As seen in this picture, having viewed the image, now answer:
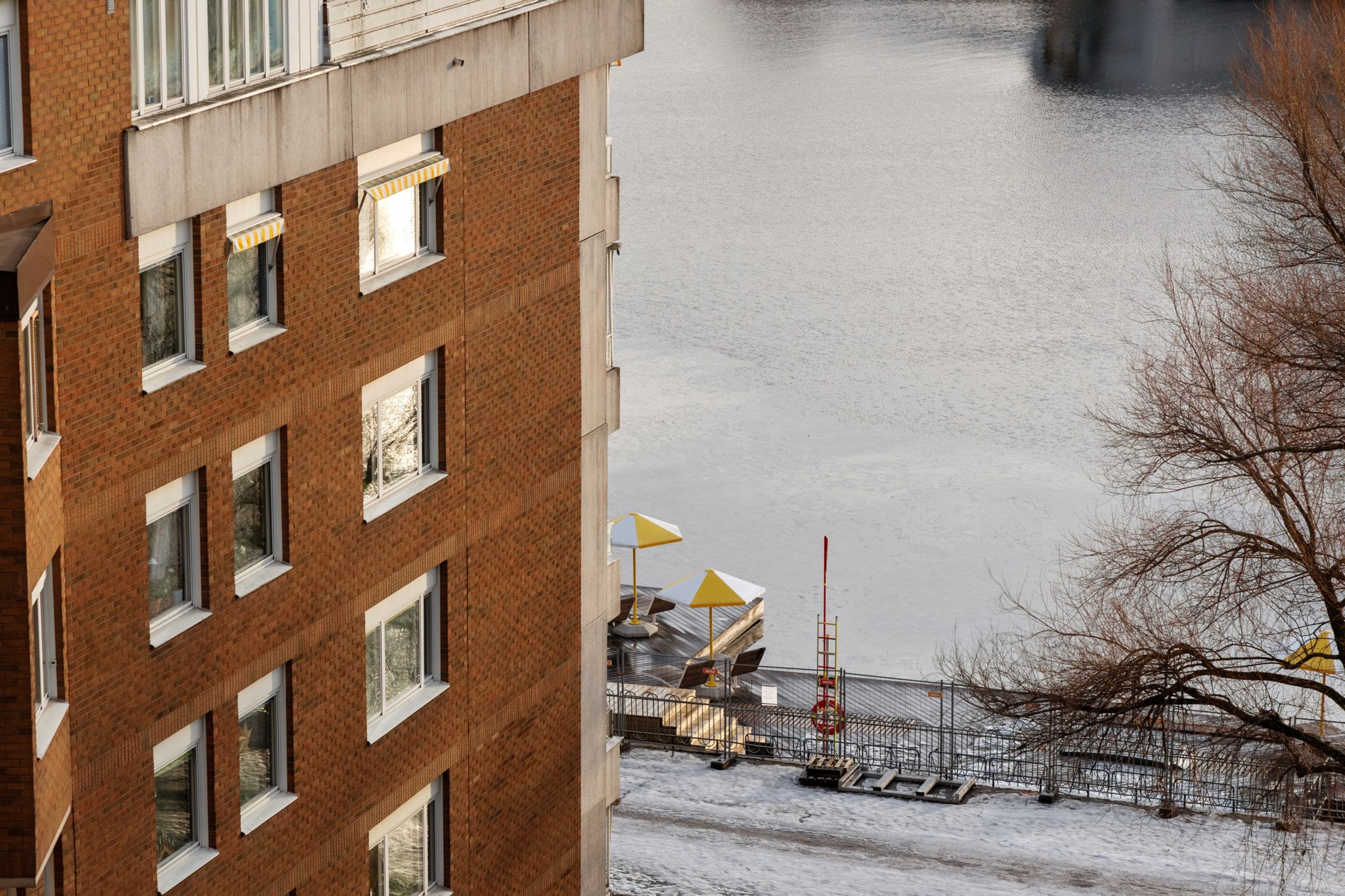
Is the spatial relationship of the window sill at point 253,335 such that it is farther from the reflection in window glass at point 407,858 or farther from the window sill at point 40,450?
the reflection in window glass at point 407,858

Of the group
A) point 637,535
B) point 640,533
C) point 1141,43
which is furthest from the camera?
point 1141,43

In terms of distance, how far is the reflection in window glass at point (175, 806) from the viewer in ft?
61.2

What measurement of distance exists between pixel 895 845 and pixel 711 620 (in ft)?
35.2

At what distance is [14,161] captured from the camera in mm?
15312

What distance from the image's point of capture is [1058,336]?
81875 mm

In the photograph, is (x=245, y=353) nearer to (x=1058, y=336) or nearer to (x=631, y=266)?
(x=1058, y=336)

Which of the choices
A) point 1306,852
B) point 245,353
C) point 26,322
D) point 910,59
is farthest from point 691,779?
point 910,59

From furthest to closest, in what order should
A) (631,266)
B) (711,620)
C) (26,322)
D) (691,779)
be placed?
(631,266) < (711,620) < (691,779) < (26,322)

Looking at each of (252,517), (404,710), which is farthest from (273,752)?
(252,517)

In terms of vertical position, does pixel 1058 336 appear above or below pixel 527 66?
below

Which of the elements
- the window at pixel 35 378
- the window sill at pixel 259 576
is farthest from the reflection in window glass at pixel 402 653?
the window at pixel 35 378

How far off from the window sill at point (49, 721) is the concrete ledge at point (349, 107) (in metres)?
4.01

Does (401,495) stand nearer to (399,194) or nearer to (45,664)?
(399,194)

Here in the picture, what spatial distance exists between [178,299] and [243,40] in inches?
98.7
